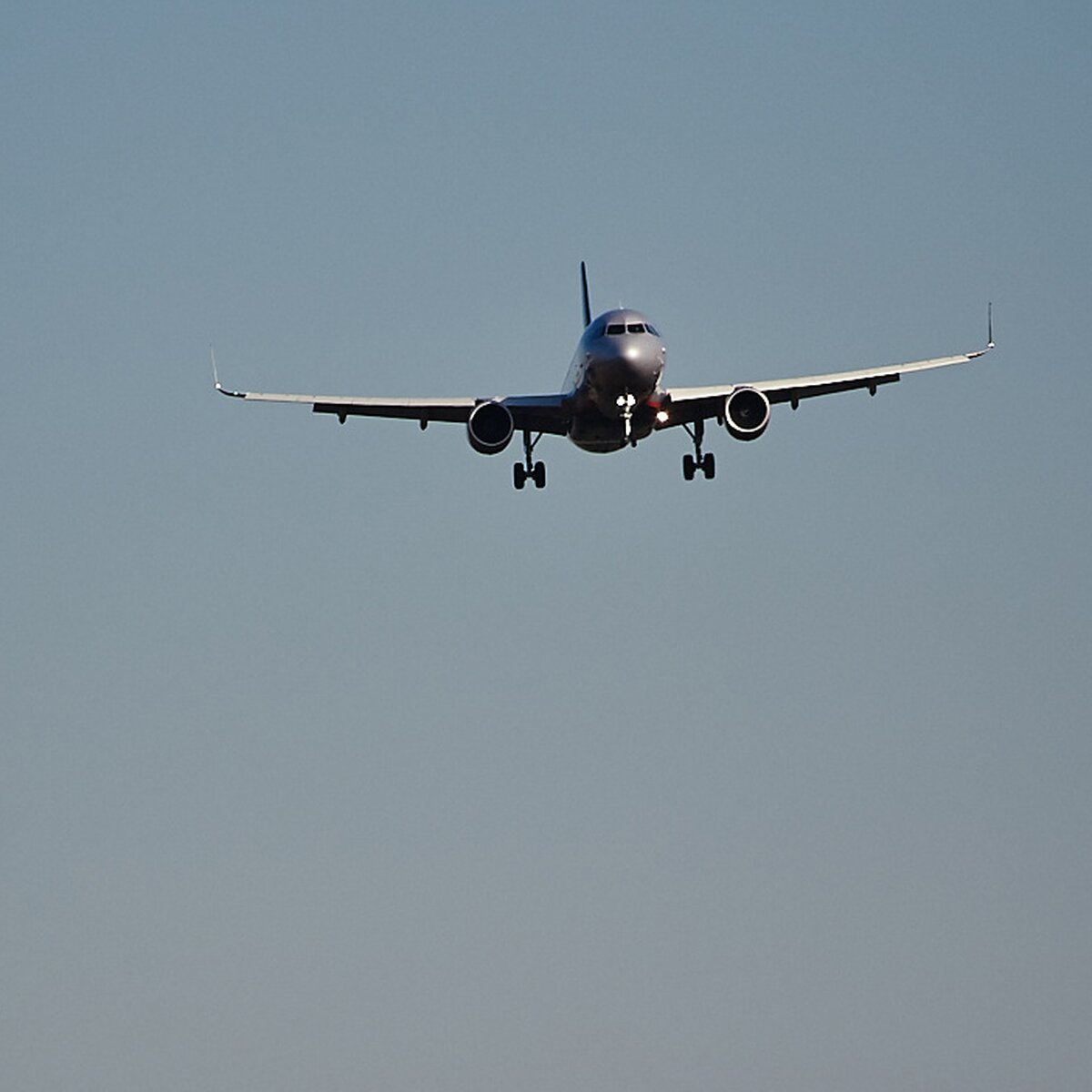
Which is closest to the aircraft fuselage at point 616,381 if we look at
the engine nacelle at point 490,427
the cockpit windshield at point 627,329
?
the cockpit windshield at point 627,329

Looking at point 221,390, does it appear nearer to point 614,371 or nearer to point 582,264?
point 614,371

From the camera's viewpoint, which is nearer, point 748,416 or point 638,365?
point 638,365

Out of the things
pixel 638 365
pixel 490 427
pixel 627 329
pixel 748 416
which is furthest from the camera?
→ pixel 490 427

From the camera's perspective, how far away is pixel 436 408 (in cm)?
9012

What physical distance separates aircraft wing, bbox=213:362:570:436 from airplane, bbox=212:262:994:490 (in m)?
0.02

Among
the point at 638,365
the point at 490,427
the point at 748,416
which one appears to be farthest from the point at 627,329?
the point at 490,427

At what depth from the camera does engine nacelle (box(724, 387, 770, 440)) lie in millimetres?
86438

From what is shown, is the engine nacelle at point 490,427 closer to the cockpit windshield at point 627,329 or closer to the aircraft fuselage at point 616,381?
the aircraft fuselage at point 616,381

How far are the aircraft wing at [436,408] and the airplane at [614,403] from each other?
0.08 feet

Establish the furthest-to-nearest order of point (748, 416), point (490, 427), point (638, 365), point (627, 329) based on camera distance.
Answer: point (490, 427) → point (748, 416) → point (627, 329) → point (638, 365)

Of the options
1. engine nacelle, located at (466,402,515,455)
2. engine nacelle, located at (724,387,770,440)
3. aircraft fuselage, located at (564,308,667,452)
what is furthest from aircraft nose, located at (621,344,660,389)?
engine nacelle, located at (466,402,515,455)

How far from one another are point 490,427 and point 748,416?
6903mm

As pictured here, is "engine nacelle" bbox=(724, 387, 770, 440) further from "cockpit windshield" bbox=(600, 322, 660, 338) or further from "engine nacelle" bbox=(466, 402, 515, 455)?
"engine nacelle" bbox=(466, 402, 515, 455)

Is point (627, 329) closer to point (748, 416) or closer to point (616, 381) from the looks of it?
point (616, 381)
